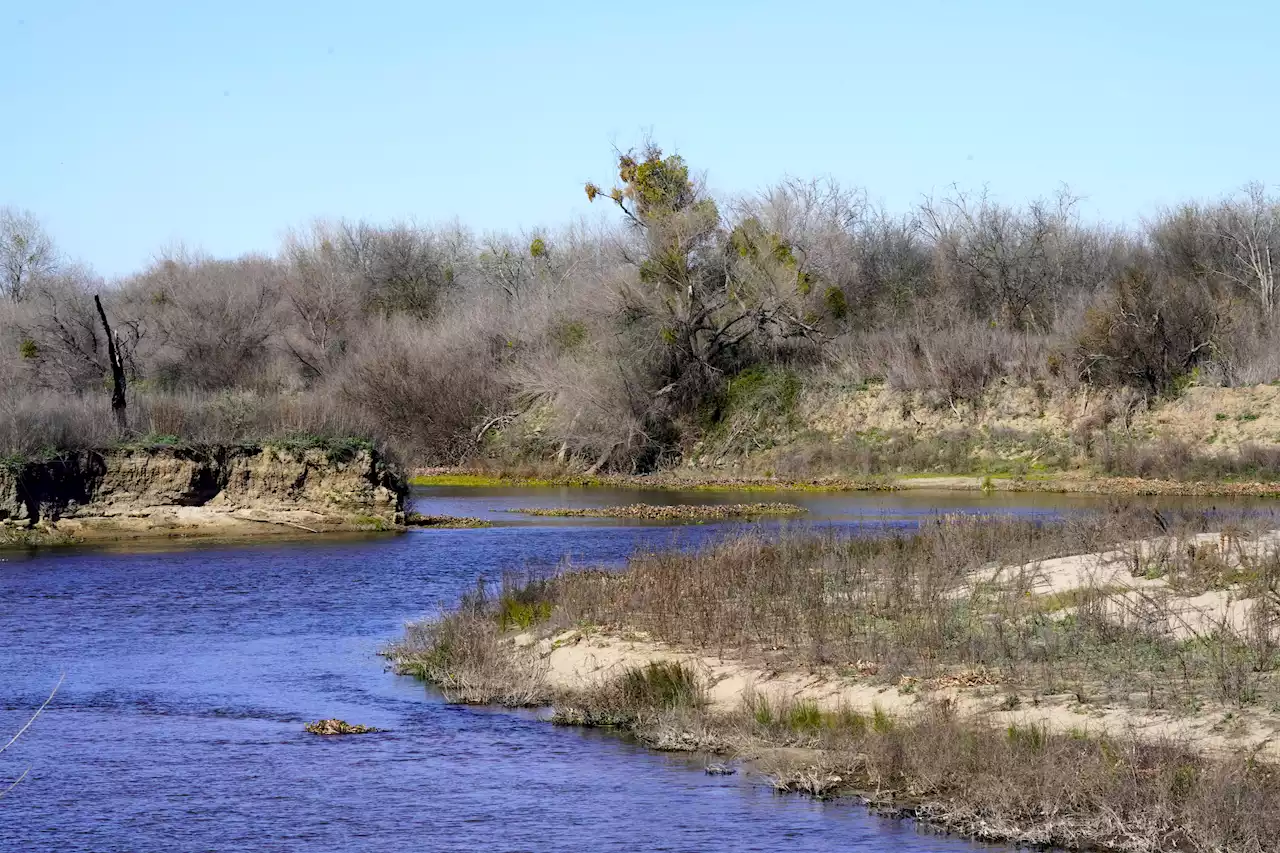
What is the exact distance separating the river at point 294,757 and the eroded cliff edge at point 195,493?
391 inches

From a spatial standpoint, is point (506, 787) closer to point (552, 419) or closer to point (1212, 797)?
point (1212, 797)

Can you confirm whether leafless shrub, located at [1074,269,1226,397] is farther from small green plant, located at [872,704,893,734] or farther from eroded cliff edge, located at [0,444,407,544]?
small green plant, located at [872,704,893,734]

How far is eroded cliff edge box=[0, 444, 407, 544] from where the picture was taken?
131 feet

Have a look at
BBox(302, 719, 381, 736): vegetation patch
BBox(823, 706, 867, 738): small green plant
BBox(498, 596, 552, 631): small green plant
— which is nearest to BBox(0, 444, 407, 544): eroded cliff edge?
BBox(498, 596, 552, 631): small green plant

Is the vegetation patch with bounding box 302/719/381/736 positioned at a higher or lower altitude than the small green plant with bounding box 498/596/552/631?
lower

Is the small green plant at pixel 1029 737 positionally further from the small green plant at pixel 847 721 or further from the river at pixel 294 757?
the small green plant at pixel 847 721

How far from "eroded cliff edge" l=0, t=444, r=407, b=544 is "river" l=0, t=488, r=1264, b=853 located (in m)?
9.93

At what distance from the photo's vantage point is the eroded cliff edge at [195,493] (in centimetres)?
3994

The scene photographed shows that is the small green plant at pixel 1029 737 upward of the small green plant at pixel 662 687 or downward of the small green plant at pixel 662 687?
upward

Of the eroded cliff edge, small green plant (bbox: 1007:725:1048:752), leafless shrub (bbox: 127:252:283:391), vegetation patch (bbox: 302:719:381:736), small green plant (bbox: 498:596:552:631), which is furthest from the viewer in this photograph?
leafless shrub (bbox: 127:252:283:391)

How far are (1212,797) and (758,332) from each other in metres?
64.2

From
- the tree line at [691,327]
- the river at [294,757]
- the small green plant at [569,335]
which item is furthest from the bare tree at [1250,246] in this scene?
the river at [294,757]

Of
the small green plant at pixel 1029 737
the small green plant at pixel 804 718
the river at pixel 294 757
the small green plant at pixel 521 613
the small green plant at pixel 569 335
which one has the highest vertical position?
the small green plant at pixel 569 335

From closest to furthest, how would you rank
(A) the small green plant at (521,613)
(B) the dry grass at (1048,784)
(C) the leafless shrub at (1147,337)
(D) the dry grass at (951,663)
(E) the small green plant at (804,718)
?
(B) the dry grass at (1048,784) < (D) the dry grass at (951,663) < (E) the small green plant at (804,718) < (A) the small green plant at (521,613) < (C) the leafless shrub at (1147,337)
